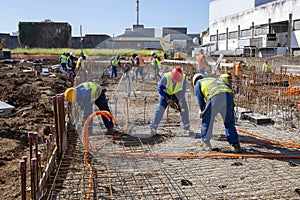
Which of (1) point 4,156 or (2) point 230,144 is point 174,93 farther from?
(1) point 4,156

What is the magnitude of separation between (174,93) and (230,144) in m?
1.50

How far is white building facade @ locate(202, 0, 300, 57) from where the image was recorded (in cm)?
2700

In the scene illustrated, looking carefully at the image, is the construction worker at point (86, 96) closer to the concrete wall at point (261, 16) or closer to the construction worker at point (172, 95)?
the construction worker at point (172, 95)

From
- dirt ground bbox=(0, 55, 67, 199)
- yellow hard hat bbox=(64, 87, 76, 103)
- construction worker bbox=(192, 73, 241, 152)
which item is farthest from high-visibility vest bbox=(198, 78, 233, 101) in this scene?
dirt ground bbox=(0, 55, 67, 199)

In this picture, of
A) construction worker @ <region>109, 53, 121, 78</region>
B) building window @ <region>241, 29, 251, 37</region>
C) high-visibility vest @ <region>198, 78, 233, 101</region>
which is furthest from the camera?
building window @ <region>241, 29, 251, 37</region>

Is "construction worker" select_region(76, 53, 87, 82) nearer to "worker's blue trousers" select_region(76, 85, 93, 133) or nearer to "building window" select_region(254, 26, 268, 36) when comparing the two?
"worker's blue trousers" select_region(76, 85, 93, 133)

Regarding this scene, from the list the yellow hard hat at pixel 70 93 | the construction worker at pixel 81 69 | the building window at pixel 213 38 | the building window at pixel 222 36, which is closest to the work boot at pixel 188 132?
the yellow hard hat at pixel 70 93

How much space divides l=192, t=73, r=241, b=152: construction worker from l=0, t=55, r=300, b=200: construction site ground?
225 millimetres

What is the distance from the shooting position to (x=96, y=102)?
6484 mm

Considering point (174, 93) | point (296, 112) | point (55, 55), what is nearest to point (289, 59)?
point (296, 112)

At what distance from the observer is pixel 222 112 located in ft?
18.3

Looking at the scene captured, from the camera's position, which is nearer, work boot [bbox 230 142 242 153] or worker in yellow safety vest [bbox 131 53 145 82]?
work boot [bbox 230 142 242 153]

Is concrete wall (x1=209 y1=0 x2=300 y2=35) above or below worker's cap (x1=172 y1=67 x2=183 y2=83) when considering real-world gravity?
above

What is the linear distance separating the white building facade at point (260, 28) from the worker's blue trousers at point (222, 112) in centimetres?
2274
